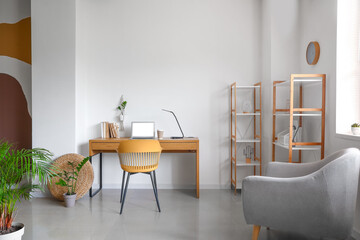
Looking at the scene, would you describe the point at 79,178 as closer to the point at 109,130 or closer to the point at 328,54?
the point at 109,130

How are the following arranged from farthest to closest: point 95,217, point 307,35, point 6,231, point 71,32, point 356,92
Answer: point 71,32, point 307,35, point 95,217, point 356,92, point 6,231

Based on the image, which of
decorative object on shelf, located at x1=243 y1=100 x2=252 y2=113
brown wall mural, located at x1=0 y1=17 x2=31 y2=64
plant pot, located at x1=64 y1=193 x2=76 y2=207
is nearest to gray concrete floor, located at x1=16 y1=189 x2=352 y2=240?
Answer: plant pot, located at x1=64 y1=193 x2=76 y2=207

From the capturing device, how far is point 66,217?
2840 mm

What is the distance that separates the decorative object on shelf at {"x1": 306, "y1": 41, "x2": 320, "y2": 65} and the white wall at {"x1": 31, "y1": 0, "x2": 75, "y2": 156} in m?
2.96

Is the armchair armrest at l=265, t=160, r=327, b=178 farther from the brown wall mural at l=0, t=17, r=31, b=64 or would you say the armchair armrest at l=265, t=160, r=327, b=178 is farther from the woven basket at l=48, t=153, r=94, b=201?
the brown wall mural at l=0, t=17, r=31, b=64

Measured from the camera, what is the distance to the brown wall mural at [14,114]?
387 centimetres

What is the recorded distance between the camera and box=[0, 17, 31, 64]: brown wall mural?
3859 millimetres

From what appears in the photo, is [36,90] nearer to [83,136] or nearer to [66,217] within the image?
[83,136]

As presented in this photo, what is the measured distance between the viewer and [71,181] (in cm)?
Answer: 340

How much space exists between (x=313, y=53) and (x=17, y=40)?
13.0 ft

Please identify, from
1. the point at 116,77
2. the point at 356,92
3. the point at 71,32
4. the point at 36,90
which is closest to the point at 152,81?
the point at 116,77

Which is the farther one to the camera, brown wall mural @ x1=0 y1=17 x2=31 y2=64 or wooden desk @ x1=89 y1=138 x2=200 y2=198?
brown wall mural @ x1=0 y1=17 x2=31 y2=64

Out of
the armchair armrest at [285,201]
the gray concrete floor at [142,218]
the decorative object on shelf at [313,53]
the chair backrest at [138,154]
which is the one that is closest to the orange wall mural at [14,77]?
the gray concrete floor at [142,218]

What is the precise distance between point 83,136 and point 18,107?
1050 mm
